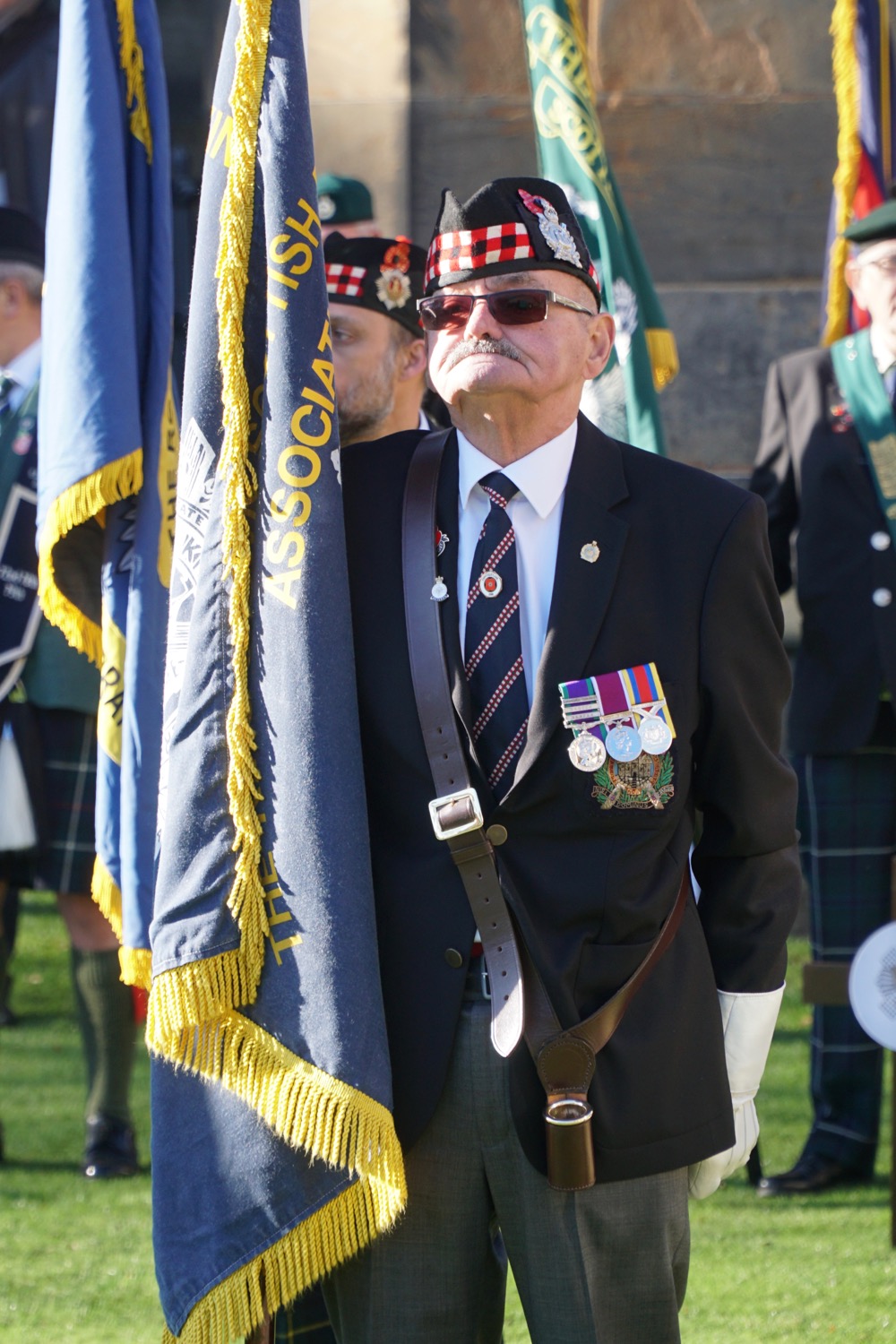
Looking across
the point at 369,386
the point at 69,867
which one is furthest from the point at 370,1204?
the point at 69,867

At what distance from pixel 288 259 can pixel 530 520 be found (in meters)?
0.47

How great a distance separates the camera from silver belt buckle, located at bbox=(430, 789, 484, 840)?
2.06 meters

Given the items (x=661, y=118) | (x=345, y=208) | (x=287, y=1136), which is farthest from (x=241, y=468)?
(x=661, y=118)

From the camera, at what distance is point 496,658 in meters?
2.17

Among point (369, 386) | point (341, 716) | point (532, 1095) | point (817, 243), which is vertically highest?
point (817, 243)

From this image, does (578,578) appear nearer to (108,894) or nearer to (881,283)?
(108,894)

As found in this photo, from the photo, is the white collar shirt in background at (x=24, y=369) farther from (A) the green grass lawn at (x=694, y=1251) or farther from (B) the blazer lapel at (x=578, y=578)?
(B) the blazer lapel at (x=578, y=578)

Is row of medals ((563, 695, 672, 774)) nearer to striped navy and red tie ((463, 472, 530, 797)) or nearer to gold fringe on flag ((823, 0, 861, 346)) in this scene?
striped navy and red tie ((463, 472, 530, 797))

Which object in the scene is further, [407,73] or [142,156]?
[407,73]

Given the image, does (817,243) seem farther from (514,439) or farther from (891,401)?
(514,439)

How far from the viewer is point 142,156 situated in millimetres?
3203

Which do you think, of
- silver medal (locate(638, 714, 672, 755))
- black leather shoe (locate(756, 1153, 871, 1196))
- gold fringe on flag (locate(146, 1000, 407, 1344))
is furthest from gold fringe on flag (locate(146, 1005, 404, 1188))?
black leather shoe (locate(756, 1153, 871, 1196))

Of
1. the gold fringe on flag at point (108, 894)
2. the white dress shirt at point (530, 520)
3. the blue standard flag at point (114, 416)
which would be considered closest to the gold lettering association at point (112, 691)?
the blue standard flag at point (114, 416)

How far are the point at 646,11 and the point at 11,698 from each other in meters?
3.61
